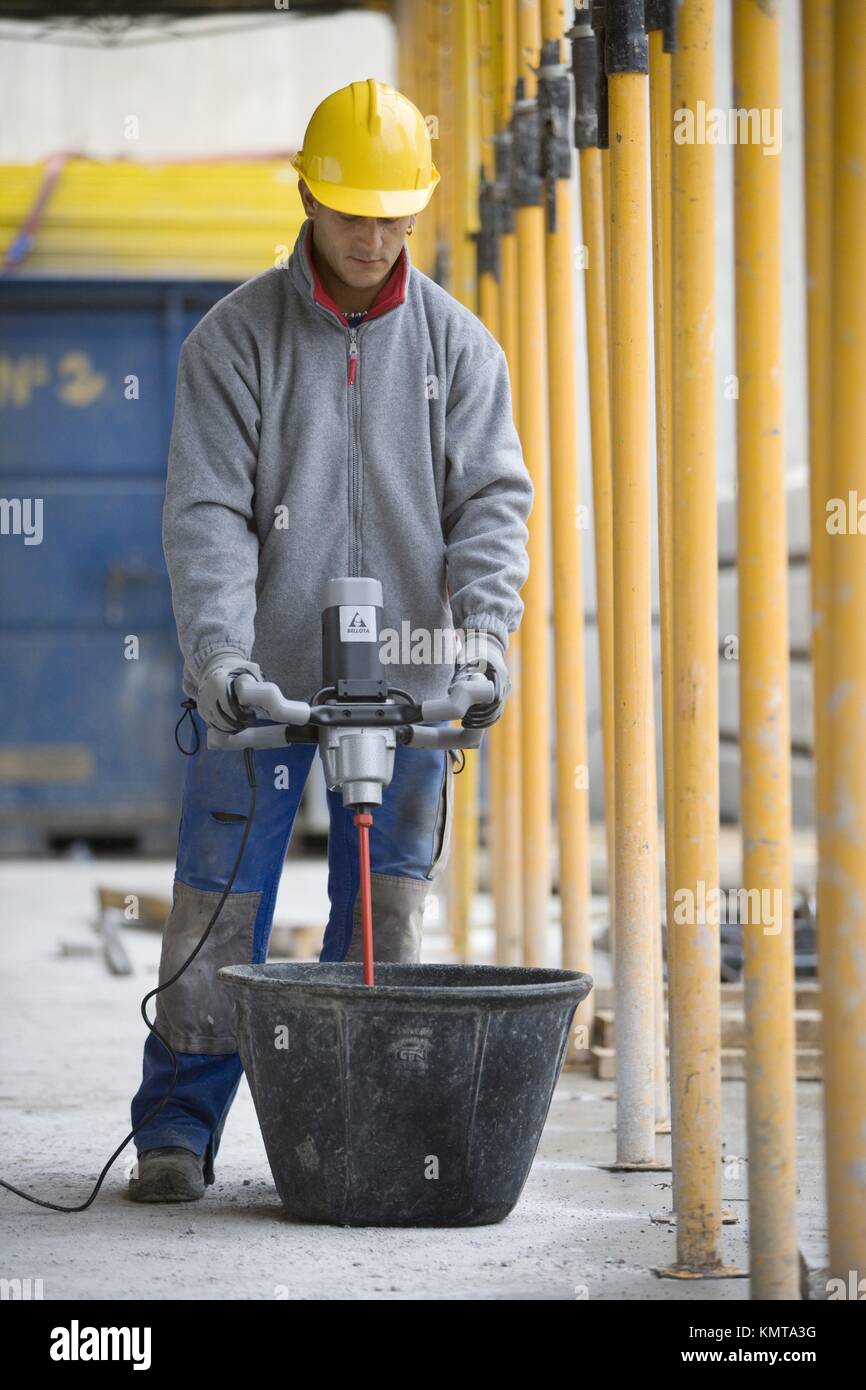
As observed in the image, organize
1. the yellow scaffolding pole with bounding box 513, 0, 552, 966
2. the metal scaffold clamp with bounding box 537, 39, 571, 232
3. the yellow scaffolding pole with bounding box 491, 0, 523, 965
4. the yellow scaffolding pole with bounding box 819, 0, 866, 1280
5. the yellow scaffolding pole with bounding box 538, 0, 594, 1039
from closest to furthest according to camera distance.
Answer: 1. the yellow scaffolding pole with bounding box 819, 0, 866, 1280
2. the metal scaffold clamp with bounding box 537, 39, 571, 232
3. the yellow scaffolding pole with bounding box 538, 0, 594, 1039
4. the yellow scaffolding pole with bounding box 513, 0, 552, 966
5. the yellow scaffolding pole with bounding box 491, 0, 523, 965

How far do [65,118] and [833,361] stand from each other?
13.1 metres

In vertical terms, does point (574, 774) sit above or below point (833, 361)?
below

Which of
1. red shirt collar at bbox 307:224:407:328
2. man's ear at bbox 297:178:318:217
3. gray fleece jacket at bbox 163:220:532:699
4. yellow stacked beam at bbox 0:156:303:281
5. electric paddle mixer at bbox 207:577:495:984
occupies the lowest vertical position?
electric paddle mixer at bbox 207:577:495:984

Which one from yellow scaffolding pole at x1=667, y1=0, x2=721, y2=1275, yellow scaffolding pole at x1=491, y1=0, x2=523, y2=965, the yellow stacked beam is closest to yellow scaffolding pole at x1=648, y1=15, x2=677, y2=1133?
yellow scaffolding pole at x1=667, y1=0, x2=721, y2=1275

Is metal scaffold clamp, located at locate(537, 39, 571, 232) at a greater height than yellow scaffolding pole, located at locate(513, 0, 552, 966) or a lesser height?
greater

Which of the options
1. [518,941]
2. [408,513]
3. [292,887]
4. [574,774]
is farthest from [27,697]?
[408,513]

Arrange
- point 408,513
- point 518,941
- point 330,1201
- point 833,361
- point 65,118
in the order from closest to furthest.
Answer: point 833,361 → point 330,1201 → point 408,513 → point 518,941 → point 65,118

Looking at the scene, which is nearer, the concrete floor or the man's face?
the concrete floor

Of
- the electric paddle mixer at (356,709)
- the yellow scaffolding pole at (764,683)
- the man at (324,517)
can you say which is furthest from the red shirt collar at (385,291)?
the yellow scaffolding pole at (764,683)

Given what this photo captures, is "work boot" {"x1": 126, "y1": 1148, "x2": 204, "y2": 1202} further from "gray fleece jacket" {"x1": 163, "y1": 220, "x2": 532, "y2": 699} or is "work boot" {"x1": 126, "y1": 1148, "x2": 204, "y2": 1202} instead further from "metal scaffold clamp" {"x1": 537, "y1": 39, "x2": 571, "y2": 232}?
"metal scaffold clamp" {"x1": 537, "y1": 39, "x2": 571, "y2": 232}

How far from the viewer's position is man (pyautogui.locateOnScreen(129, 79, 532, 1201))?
296cm

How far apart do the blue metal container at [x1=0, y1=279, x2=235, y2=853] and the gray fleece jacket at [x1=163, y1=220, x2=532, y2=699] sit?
631 centimetres

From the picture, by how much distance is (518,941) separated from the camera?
5297mm
